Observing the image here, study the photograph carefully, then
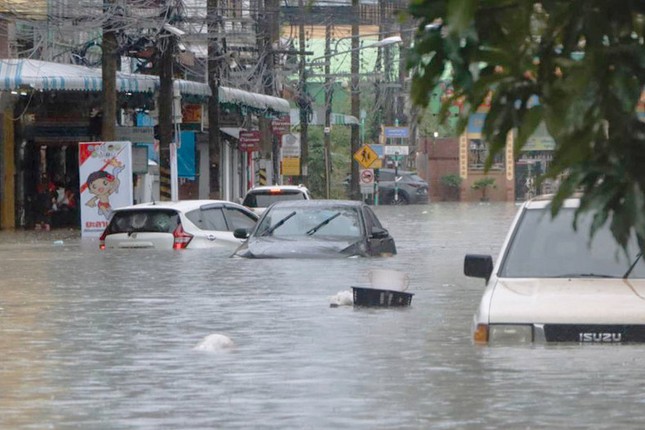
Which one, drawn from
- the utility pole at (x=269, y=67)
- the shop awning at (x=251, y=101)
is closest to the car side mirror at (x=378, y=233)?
the utility pole at (x=269, y=67)

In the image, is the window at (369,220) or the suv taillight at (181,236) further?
the suv taillight at (181,236)

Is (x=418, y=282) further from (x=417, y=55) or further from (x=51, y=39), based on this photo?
(x=51, y=39)

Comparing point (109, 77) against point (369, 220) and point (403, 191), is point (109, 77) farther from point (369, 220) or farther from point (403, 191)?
point (403, 191)

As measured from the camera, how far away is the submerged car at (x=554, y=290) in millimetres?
10781

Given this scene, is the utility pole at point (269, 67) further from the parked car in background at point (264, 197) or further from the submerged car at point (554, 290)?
the submerged car at point (554, 290)

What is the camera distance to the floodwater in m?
10.1

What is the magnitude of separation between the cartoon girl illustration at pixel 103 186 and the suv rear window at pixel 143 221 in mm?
9022

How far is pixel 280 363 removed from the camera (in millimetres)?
12852

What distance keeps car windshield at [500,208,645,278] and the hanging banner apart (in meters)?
24.6

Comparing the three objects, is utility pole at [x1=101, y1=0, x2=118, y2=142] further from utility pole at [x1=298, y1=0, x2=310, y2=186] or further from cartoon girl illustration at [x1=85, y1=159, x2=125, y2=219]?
utility pole at [x1=298, y1=0, x2=310, y2=186]

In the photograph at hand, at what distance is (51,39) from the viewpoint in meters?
43.1

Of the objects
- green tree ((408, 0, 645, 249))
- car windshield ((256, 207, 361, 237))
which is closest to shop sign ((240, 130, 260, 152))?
car windshield ((256, 207, 361, 237))

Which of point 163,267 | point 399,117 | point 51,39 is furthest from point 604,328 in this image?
point 399,117

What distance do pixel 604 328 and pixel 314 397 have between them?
78.0 inches
